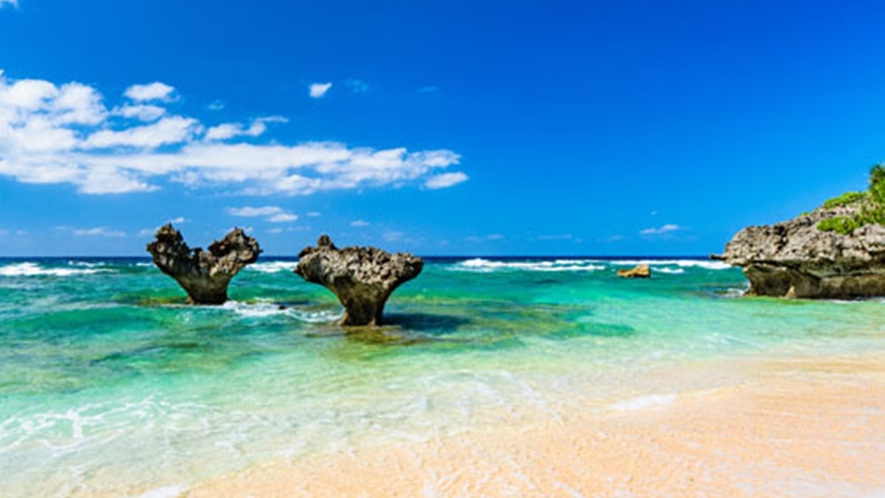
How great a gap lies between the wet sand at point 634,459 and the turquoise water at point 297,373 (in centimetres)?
45

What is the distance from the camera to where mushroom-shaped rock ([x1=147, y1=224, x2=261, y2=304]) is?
2061 cm

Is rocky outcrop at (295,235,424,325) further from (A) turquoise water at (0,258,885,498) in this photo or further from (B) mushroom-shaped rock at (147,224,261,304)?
(B) mushroom-shaped rock at (147,224,261,304)

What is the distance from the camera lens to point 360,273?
15.0m

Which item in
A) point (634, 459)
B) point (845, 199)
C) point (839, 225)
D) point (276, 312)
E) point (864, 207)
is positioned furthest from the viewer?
point (845, 199)

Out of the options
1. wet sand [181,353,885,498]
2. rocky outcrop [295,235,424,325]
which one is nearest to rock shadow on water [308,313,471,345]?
rocky outcrop [295,235,424,325]

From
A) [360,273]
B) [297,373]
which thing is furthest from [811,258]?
[297,373]

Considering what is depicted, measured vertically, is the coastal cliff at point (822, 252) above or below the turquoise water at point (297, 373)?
above

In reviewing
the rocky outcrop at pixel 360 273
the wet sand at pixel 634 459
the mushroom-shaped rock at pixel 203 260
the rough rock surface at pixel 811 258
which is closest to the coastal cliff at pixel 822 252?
the rough rock surface at pixel 811 258

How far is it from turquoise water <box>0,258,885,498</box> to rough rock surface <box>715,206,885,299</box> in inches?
136

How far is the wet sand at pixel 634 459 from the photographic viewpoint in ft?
15.0

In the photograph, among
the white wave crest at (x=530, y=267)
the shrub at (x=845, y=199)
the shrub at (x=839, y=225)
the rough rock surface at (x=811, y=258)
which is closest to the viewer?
the rough rock surface at (x=811, y=258)

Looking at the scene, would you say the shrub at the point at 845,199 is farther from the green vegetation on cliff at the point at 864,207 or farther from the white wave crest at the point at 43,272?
the white wave crest at the point at 43,272

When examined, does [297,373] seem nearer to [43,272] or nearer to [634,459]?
[634,459]

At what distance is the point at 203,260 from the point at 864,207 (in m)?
26.8
